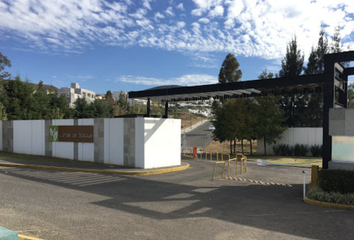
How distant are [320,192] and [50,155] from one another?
1713cm

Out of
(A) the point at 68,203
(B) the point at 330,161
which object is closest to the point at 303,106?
(B) the point at 330,161

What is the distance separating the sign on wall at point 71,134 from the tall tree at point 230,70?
2530cm

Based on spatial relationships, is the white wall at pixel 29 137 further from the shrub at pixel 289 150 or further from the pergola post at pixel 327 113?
the shrub at pixel 289 150

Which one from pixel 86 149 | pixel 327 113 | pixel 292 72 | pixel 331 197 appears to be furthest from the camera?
pixel 292 72

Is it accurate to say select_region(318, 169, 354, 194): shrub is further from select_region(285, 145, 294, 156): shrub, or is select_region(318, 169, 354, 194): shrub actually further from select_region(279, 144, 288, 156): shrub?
select_region(279, 144, 288, 156): shrub

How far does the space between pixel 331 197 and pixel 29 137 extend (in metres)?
20.0

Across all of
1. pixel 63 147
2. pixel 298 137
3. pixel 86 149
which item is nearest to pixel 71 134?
pixel 63 147

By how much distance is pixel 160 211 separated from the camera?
24.7ft

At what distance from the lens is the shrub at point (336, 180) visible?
8.83 m

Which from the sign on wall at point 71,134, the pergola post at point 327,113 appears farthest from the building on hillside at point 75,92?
the pergola post at point 327,113

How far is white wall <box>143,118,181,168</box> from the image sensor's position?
15.3 metres

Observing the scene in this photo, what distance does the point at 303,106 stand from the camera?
41.0 m

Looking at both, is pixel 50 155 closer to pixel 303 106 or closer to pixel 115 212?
pixel 115 212

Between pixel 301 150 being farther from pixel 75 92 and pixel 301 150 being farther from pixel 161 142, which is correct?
pixel 75 92
